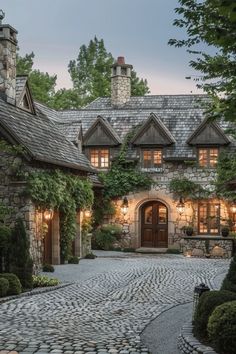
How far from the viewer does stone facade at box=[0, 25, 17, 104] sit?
20422mm

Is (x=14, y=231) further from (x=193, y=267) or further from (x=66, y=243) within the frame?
(x=193, y=267)

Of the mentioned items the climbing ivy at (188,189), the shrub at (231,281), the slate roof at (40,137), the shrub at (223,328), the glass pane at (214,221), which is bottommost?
the shrub at (223,328)

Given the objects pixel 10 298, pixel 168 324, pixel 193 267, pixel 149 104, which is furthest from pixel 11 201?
pixel 149 104

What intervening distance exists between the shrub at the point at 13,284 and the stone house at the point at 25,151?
13.4 ft

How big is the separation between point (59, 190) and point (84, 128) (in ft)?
38.9

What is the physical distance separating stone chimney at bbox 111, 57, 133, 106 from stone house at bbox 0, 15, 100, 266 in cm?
1161

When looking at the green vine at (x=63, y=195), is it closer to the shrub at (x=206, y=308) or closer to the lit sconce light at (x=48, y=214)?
the lit sconce light at (x=48, y=214)

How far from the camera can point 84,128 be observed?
32344 millimetres

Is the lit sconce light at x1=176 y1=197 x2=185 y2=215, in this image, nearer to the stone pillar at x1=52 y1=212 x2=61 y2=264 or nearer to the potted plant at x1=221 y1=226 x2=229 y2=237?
the potted plant at x1=221 y1=226 x2=229 y2=237

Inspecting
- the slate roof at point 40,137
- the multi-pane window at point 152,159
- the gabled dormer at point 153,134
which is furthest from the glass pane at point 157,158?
the slate roof at point 40,137

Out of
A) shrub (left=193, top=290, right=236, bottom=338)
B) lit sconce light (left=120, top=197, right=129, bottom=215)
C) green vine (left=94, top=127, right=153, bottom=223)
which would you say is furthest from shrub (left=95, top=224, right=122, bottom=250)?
shrub (left=193, top=290, right=236, bottom=338)

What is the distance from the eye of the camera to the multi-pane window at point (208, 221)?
29.2 metres

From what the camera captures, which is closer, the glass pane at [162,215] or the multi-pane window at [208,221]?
the multi-pane window at [208,221]

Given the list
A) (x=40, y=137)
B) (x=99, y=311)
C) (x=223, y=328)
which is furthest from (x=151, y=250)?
A: (x=223, y=328)
